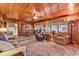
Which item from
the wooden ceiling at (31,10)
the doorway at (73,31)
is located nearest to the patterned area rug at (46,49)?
the doorway at (73,31)

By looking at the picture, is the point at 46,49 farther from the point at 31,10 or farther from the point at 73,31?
the point at 31,10

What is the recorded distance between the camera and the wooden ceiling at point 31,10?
8.22 feet

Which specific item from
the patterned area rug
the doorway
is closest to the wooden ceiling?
the doorway

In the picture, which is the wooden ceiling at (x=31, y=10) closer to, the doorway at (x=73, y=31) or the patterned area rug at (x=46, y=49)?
the doorway at (x=73, y=31)

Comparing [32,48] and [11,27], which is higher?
[11,27]

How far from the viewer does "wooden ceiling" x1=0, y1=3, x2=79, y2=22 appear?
2.50 m

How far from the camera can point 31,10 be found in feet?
8.34

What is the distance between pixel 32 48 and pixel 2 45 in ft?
1.66

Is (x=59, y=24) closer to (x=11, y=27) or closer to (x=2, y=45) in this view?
(x=11, y=27)

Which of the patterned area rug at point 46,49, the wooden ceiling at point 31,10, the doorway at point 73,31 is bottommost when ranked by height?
the patterned area rug at point 46,49

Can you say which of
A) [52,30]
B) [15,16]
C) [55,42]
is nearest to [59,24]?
[52,30]

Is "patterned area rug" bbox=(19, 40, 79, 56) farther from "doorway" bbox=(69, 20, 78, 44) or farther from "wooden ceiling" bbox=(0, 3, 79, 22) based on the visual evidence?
"wooden ceiling" bbox=(0, 3, 79, 22)

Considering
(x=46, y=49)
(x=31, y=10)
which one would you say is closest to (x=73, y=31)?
(x=46, y=49)

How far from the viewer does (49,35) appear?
2551 millimetres
